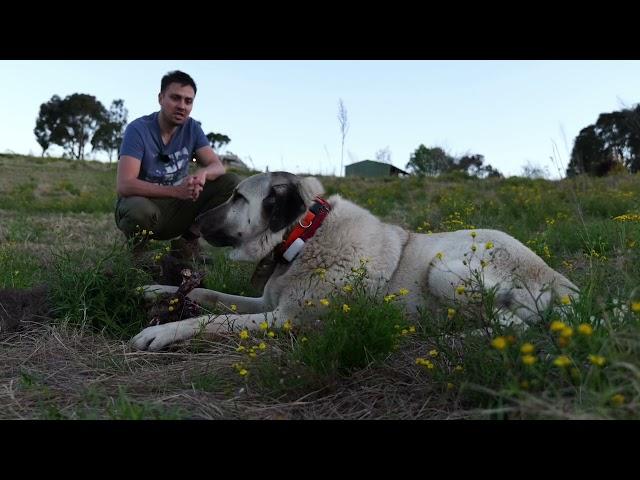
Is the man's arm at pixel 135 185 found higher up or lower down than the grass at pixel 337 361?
higher up

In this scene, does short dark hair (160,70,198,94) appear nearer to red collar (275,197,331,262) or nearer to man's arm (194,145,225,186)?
man's arm (194,145,225,186)

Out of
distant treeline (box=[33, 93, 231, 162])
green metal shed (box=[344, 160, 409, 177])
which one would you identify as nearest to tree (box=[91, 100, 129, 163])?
distant treeline (box=[33, 93, 231, 162])

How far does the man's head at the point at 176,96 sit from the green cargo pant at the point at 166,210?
2.38ft

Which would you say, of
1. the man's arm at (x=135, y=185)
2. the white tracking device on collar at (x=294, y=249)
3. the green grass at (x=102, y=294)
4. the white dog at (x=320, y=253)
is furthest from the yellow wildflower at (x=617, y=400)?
the man's arm at (x=135, y=185)

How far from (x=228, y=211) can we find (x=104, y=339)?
1.14 m

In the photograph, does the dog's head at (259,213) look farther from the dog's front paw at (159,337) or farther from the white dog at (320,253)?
the dog's front paw at (159,337)

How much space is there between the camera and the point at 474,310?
2414 millimetres

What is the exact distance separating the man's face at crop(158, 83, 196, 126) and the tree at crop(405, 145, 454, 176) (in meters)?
10.3

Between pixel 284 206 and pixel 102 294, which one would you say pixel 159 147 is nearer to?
pixel 102 294

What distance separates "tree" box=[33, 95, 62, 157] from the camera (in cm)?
4984

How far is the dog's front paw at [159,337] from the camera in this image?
9.96ft

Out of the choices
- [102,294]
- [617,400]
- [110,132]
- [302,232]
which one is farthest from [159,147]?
[110,132]

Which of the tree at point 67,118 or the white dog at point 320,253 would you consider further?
the tree at point 67,118
